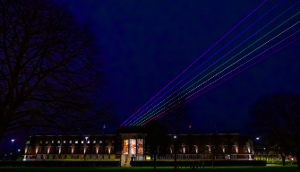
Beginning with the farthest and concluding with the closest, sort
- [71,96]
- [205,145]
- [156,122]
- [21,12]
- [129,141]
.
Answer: [129,141], [205,145], [156,122], [71,96], [21,12]

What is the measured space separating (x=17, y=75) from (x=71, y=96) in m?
2.16

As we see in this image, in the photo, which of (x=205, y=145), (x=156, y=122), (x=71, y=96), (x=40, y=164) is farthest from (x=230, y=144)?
(x=71, y=96)

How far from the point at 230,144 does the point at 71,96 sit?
8112 cm

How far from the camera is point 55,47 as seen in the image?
10.1 m

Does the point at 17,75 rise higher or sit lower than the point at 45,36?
lower

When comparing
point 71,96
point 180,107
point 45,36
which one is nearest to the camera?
point 45,36

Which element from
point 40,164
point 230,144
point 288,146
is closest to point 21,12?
point 288,146

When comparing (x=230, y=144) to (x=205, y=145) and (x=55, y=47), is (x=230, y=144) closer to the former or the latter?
(x=205, y=145)

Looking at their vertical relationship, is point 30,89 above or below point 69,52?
below

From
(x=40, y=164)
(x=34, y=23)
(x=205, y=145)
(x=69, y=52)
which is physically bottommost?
(x=40, y=164)

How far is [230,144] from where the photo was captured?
8344cm

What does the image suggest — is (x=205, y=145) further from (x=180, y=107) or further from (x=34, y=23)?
(x=34, y=23)

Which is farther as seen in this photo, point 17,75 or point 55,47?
point 55,47

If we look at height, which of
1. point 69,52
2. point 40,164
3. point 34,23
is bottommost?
point 40,164
